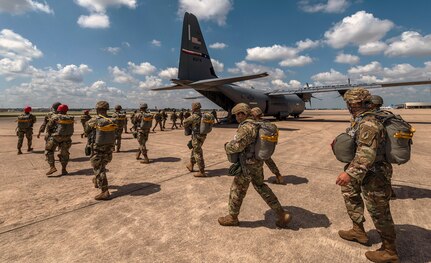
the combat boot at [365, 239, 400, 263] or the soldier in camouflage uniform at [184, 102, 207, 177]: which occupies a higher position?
the soldier in camouflage uniform at [184, 102, 207, 177]

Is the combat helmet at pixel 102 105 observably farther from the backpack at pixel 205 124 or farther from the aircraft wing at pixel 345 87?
the aircraft wing at pixel 345 87

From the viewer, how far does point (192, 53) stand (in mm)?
19281

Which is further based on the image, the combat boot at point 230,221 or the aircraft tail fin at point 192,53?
the aircraft tail fin at point 192,53

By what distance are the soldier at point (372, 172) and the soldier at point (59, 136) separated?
708 cm

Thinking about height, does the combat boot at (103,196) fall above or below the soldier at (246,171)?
below

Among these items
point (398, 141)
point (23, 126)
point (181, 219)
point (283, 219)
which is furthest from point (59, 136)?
point (398, 141)

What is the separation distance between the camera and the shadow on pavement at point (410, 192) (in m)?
4.96

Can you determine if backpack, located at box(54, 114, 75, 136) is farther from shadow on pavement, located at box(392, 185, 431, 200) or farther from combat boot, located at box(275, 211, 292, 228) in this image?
shadow on pavement, located at box(392, 185, 431, 200)

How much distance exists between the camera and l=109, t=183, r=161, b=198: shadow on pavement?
5.31 m

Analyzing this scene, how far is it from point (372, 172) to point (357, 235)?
1.04 metres

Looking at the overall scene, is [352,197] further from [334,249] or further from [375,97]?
[375,97]

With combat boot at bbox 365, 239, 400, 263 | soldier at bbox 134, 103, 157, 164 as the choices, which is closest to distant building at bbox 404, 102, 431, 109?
soldier at bbox 134, 103, 157, 164

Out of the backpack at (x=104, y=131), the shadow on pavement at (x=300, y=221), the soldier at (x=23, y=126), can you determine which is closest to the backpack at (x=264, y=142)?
the shadow on pavement at (x=300, y=221)

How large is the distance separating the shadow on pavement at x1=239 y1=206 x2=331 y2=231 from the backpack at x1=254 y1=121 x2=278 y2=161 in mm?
1203
